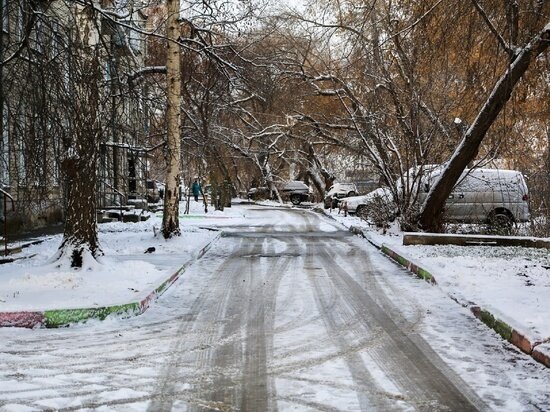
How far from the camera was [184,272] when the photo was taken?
1123cm

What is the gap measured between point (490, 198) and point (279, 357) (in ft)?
54.2

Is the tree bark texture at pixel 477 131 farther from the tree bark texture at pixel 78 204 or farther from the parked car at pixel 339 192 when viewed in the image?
the parked car at pixel 339 192

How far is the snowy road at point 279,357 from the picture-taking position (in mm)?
4566

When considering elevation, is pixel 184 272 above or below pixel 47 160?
below

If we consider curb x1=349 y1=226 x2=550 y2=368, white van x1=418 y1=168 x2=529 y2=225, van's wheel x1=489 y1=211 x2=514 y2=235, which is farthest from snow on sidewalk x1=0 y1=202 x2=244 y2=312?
white van x1=418 y1=168 x2=529 y2=225

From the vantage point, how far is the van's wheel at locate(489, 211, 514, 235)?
17.5 meters

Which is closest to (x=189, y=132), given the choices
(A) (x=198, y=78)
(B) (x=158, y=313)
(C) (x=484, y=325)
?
(A) (x=198, y=78)

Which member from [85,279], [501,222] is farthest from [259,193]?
[85,279]

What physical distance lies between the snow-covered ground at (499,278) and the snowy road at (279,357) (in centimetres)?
32

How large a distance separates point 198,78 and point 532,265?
1479cm

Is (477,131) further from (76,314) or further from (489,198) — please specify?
(76,314)

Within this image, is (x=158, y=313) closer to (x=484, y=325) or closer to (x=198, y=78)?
(x=484, y=325)

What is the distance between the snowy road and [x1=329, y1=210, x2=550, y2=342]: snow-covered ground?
318 millimetres

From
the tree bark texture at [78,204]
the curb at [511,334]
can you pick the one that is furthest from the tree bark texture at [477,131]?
the tree bark texture at [78,204]
